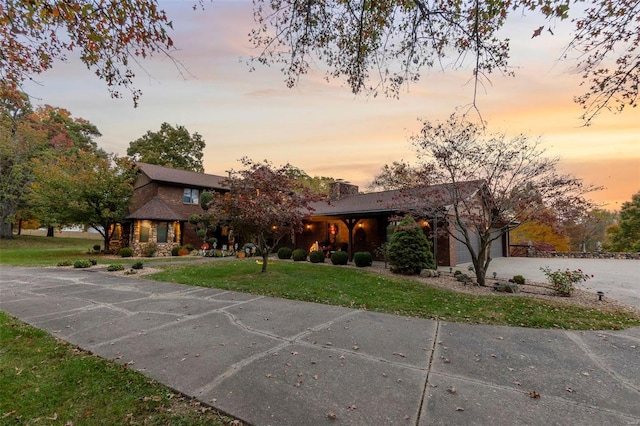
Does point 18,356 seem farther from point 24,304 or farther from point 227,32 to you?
point 227,32

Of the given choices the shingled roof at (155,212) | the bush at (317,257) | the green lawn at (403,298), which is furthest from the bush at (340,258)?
the shingled roof at (155,212)

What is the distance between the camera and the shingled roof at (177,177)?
19.8 meters

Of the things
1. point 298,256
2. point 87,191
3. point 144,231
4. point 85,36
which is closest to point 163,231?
point 144,231

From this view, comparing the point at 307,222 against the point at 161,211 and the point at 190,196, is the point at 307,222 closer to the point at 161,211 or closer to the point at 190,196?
the point at 190,196

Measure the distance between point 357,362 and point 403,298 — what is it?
3.92 meters

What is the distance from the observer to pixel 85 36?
126 inches

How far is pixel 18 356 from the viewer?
371 centimetres

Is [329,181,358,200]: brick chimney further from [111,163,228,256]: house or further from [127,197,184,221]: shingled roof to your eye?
[127,197,184,221]: shingled roof

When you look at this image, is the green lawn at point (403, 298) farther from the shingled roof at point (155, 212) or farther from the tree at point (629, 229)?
the tree at point (629, 229)

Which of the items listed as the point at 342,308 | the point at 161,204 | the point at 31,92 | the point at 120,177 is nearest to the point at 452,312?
the point at 342,308

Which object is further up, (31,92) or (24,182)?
(24,182)

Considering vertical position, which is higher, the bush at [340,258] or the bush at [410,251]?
the bush at [410,251]

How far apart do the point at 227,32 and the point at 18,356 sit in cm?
527

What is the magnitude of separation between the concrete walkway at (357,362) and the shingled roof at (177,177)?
581 inches
